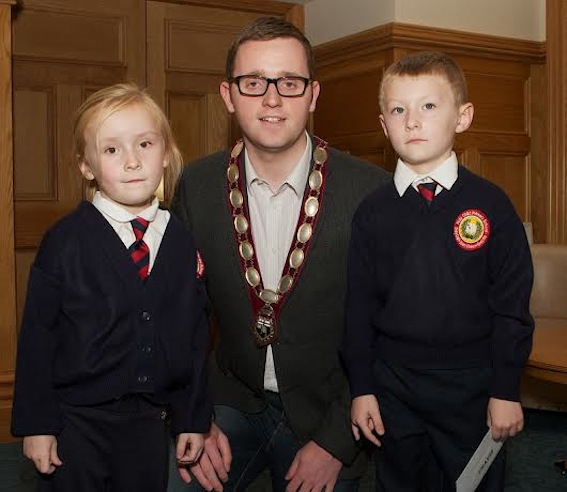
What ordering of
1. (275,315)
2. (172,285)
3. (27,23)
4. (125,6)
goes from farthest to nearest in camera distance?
(125,6)
(27,23)
(275,315)
(172,285)

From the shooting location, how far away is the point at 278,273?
1.97m

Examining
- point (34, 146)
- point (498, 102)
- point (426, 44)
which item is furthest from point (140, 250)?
point (498, 102)

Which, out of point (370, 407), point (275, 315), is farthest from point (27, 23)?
point (370, 407)

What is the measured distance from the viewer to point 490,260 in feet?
5.46

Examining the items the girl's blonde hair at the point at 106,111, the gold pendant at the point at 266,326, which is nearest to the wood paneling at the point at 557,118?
the gold pendant at the point at 266,326

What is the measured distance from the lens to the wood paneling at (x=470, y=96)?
4203 millimetres

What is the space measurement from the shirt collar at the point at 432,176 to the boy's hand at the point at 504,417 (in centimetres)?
45

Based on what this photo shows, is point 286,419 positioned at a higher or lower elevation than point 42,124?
lower

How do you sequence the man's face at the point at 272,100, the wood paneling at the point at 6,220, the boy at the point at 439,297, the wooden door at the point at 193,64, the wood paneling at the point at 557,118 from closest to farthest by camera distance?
the boy at the point at 439,297 < the man's face at the point at 272,100 < the wood paneling at the point at 6,220 < the wooden door at the point at 193,64 < the wood paneling at the point at 557,118

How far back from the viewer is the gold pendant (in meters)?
1.93

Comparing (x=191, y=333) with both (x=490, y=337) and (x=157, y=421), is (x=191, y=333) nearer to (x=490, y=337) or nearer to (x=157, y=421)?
(x=157, y=421)

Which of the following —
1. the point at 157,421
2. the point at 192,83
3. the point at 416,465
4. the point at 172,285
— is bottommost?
the point at 416,465

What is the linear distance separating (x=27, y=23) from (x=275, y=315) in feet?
8.71

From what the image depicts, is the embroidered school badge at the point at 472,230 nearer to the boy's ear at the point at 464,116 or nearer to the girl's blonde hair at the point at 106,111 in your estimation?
the boy's ear at the point at 464,116
